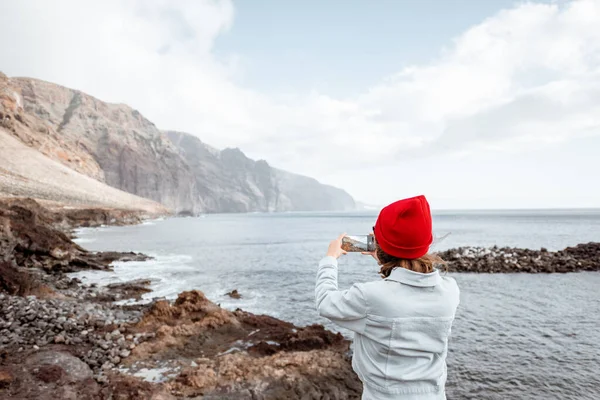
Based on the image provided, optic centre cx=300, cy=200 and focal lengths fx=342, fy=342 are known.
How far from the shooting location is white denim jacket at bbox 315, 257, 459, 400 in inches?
72.3

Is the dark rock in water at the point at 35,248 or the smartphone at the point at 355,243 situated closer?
the smartphone at the point at 355,243

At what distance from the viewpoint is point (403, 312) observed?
5.99 feet

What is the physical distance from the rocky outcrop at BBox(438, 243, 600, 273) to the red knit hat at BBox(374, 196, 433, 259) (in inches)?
1018

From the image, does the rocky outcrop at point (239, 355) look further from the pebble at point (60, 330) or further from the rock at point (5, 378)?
the rock at point (5, 378)

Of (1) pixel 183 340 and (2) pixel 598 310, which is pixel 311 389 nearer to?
(1) pixel 183 340

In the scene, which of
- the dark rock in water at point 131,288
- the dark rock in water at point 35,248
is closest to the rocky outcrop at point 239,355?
the dark rock in water at point 131,288

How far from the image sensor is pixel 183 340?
28.3ft

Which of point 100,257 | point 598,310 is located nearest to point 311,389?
point 598,310

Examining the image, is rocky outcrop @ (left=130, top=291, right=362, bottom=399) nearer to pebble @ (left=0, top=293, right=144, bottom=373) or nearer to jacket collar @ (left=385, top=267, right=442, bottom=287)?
pebble @ (left=0, top=293, right=144, bottom=373)

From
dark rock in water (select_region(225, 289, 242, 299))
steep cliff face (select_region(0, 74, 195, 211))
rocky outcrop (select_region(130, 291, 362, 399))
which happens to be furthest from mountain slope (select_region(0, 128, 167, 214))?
rocky outcrop (select_region(130, 291, 362, 399))

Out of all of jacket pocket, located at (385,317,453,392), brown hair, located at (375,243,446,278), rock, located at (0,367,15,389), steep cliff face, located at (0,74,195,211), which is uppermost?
steep cliff face, located at (0,74,195,211)

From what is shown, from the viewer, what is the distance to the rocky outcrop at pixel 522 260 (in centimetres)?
2444

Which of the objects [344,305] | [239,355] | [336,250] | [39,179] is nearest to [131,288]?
[239,355]

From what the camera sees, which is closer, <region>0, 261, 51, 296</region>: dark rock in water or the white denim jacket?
the white denim jacket
